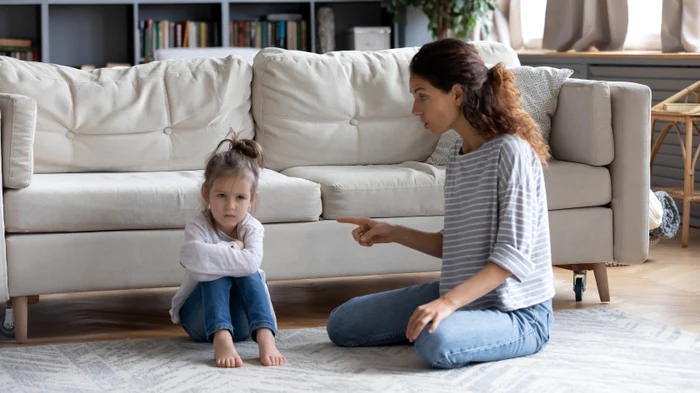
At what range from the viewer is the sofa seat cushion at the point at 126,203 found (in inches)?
111

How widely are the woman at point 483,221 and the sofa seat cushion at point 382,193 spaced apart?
18.0 inches

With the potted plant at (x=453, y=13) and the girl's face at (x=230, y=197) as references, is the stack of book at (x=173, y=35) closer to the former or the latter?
the potted plant at (x=453, y=13)

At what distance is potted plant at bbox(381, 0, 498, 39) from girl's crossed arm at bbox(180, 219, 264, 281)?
359cm

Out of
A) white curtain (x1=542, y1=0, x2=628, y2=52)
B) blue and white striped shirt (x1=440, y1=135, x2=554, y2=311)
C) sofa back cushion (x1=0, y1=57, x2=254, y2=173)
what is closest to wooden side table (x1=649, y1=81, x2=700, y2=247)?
white curtain (x1=542, y1=0, x2=628, y2=52)

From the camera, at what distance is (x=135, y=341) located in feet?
9.27

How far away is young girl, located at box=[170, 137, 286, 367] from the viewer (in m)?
2.64

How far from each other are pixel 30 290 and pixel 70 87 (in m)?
0.84

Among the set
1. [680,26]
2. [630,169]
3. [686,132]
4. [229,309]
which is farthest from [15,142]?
[680,26]

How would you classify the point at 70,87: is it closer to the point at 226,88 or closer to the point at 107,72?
the point at 107,72

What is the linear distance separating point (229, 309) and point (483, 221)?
716 mm

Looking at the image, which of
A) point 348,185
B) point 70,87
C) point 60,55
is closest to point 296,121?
point 348,185

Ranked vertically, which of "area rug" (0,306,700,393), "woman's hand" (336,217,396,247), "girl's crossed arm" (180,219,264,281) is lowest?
"area rug" (0,306,700,393)

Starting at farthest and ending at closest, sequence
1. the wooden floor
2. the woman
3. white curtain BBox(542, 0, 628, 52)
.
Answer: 1. white curtain BBox(542, 0, 628, 52)
2. the wooden floor
3. the woman

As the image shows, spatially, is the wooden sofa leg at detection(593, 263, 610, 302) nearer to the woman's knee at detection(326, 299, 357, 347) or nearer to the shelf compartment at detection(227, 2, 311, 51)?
the woman's knee at detection(326, 299, 357, 347)
